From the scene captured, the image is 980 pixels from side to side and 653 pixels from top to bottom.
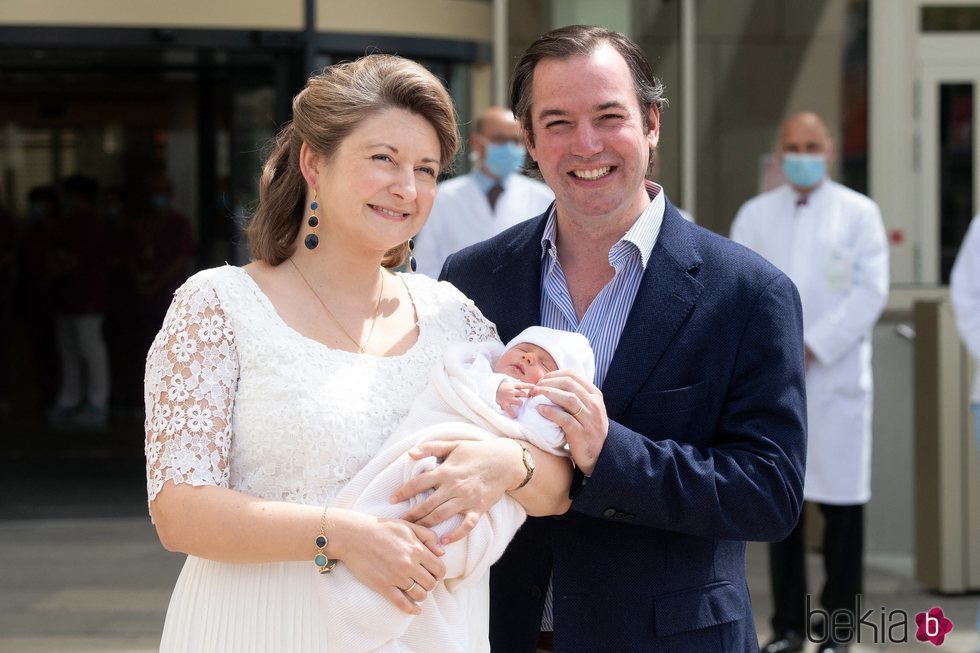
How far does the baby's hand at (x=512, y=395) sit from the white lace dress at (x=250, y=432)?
0.65 ft

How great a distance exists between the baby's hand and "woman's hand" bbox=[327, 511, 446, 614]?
0.97 feet

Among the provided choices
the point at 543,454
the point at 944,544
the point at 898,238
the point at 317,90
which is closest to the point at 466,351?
the point at 543,454

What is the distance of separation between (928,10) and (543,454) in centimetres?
682

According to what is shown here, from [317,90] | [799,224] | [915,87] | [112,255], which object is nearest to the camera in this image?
[317,90]

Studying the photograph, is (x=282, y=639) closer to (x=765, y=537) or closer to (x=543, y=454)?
(x=543, y=454)

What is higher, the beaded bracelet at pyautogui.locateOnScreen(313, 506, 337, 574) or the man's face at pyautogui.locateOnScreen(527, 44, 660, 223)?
the man's face at pyautogui.locateOnScreen(527, 44, 660, 223)

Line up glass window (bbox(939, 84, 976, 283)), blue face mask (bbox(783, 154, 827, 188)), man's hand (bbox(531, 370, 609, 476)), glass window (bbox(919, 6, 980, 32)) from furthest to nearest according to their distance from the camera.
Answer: glass window (bbox(939, 84, 976, 283)) → glass window (bbox(919, 6, 980, 32)) → blue face mask (bbox(783, 154, 827, 188)) → man's hand (bbox(531, 370, 609, 476))

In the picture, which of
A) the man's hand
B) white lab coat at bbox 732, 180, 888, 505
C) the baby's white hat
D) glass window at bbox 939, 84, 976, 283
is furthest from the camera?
glass window at bbox 939, 84, 976, 283

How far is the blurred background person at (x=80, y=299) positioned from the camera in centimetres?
1186

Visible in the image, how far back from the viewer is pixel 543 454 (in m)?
2.40

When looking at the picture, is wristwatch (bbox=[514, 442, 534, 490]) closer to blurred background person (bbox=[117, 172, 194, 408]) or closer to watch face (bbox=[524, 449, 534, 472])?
watch face (bbox=[524, 449, 534, 472])

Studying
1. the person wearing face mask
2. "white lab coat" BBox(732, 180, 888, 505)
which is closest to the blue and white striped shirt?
"white lab coat" BBox(732, 180, 888, 505)

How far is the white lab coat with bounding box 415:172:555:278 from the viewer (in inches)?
264

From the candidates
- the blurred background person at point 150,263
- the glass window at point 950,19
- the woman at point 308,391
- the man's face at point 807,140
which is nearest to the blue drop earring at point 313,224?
the woman at point 308,391
